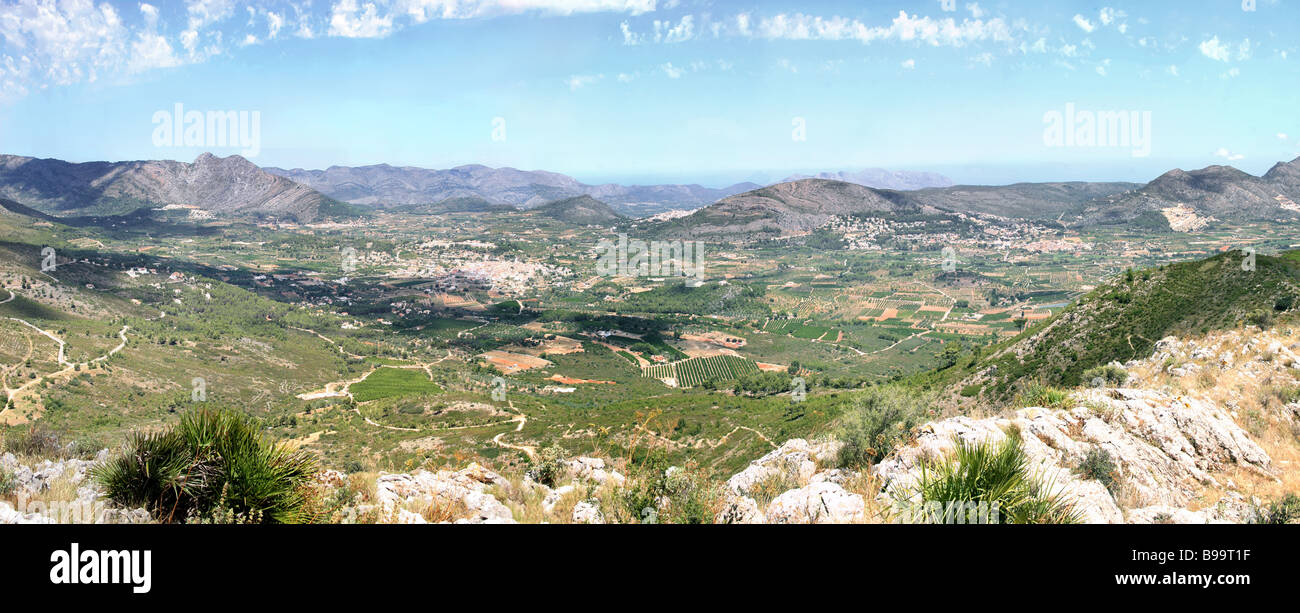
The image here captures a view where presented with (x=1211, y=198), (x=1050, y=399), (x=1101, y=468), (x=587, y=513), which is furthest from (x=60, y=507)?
(x=1211, y=198)

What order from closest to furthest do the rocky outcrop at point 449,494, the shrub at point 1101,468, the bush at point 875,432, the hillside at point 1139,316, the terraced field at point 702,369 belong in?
the rocky outcrop at point 449,494 → the shrub at point 1101,468 → the bush at point 875,432 → the hillside at point 1139,316 → the terraced field at point 702,369

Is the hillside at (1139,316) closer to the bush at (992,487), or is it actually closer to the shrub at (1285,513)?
the shrub at (1285,513)

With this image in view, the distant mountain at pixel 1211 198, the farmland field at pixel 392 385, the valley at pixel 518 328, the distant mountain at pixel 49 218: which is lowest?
the farmland field at pixel 392 385

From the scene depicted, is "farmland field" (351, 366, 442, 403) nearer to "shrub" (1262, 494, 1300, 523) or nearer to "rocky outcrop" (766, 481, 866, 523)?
"rocky outcrop" (766, 481, 866, 523)

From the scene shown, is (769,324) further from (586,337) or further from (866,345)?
(586,337)

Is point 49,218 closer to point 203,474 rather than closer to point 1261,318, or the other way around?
point 203,474

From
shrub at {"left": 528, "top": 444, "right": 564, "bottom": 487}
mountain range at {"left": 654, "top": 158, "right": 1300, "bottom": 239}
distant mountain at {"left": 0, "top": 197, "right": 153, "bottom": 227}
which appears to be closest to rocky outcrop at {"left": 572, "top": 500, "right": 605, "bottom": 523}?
shrub at {"left": 528, "top": 444, "right": 564, "bottom": 487}

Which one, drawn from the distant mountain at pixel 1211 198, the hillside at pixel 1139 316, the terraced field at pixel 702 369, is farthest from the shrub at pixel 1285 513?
the distant mountain at pixel 1211 198
